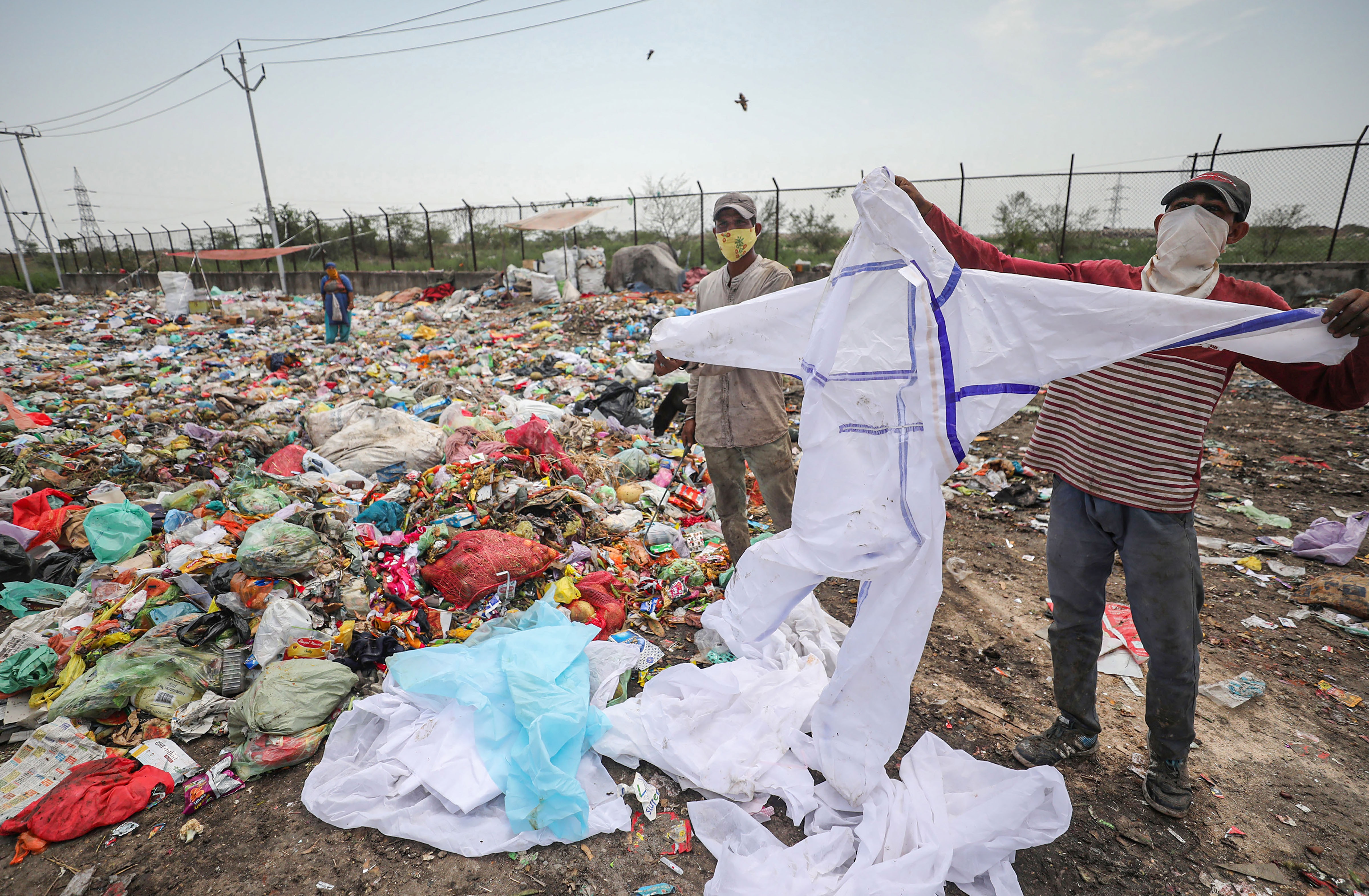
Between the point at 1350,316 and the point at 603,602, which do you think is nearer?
the point at 1350,316

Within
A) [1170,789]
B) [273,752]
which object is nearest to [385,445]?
[273,752]

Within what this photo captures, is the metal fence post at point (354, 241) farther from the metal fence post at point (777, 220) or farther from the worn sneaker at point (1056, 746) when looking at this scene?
the worn sneaker at point (1056, 746)

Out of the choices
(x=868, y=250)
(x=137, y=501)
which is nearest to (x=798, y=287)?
(x=868, y=250)

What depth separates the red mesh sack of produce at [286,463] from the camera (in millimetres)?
4680

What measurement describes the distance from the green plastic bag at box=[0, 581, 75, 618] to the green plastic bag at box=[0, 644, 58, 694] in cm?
64

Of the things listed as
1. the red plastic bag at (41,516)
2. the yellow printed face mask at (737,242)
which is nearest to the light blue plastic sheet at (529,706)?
the yellow printed face mask at (737,242)

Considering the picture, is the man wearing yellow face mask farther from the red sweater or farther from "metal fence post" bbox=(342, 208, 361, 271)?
"metal fence post" bbox=(342, 208, 361, 271)

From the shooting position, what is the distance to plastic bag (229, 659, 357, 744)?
2359 millimetres

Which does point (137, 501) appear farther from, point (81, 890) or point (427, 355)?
point (427, 355)

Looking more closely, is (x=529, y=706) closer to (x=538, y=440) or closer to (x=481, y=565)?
(x=481, y=565)

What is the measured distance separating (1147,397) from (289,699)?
3264mm

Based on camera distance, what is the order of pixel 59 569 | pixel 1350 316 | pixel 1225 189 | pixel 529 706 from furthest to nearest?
pixel 59 569, pixel 529 706, pixel 1225 189, pixel 1350 316

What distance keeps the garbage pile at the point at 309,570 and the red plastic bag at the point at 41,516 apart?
15 millimetres

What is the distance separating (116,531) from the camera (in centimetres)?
364
